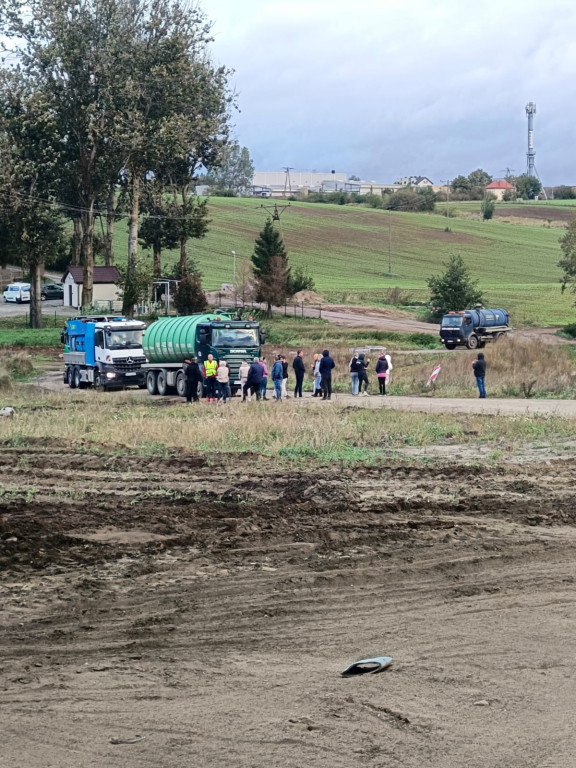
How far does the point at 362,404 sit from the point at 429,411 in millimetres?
3076

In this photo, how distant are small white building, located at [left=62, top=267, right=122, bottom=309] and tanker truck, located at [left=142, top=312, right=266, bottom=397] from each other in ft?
124

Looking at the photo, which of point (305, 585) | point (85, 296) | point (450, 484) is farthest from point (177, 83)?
point (305, 585)

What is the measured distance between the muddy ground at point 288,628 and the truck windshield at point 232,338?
21104 millimetres

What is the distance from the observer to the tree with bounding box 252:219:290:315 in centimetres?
7344

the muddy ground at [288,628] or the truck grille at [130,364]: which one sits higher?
the muddy ground at [288,628]

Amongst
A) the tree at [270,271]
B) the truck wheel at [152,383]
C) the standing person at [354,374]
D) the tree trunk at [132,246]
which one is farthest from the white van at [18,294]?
the standing person at [354,374]

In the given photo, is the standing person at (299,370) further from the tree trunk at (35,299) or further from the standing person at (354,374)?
the tree trunk at (35,299)

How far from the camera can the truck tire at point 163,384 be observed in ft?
128

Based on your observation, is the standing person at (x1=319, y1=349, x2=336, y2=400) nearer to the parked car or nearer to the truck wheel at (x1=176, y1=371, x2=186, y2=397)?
the truck wheel at (x1=176, y1=371, x2=186, y2=397)

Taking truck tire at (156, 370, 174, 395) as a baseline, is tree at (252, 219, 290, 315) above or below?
above

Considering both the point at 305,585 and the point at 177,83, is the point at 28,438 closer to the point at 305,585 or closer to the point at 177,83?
the point at 305,585

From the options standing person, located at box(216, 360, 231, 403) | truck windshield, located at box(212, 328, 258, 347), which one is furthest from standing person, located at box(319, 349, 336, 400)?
truck windshield, located at box(212, 328, 258, 347)

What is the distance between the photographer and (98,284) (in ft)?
256

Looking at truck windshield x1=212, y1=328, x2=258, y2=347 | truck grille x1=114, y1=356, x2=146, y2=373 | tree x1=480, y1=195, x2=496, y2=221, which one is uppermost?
tree x1=480, y1=195, x2=496, y2=221
